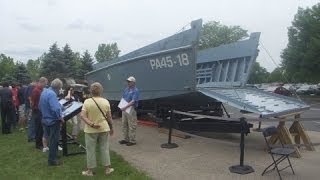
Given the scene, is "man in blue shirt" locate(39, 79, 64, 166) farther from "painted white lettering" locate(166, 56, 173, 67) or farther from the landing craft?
"painted white lettering" locate(166, 56, 173, 67)

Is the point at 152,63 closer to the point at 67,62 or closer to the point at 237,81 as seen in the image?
the point at 237,81

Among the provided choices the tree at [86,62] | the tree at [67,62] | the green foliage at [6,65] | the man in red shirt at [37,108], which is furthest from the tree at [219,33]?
the man in red shirt at [37,108]

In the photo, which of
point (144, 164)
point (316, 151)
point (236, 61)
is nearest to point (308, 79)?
point (236, 61)

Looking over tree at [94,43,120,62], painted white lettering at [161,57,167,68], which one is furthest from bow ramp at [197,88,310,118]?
tree at [94,43,120,62]

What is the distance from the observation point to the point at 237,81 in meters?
13.1

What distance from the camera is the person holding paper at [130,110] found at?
10398 mm

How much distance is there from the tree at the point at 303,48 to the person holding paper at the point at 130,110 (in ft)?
108

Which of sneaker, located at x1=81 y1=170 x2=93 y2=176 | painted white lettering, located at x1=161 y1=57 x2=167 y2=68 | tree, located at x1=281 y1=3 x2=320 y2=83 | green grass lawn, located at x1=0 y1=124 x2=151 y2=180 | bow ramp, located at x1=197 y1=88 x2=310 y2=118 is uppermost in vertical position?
tree, located at x1=281 y1=3 x2=320 y2=83

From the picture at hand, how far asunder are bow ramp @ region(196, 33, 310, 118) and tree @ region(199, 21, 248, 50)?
44.6 m

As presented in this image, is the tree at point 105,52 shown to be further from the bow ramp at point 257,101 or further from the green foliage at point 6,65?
the bow ramp at point 257,101

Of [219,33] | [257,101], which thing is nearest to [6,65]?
[219,33]

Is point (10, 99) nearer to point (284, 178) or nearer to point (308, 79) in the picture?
point (284, 178)

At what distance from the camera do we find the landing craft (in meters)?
10.7

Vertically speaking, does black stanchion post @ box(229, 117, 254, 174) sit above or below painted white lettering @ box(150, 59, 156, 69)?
below
